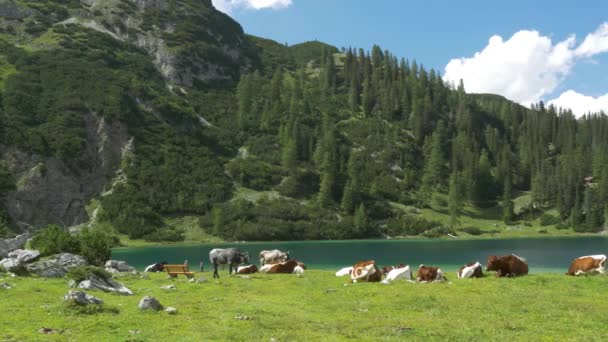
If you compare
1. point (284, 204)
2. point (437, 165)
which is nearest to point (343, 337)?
point (284, 204)

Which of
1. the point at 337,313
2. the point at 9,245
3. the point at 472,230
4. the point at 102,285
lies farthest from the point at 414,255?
the point at 472,230

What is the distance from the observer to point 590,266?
28.2 m

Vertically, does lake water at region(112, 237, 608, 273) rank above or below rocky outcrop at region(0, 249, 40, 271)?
below

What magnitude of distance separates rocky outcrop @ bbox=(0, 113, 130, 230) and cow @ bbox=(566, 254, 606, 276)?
438 feet

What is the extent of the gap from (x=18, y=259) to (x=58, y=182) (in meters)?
128

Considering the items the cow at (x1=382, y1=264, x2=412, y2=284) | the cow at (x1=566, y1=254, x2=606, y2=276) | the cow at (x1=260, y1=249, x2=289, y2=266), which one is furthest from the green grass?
the cow at (x1=260, y1=249, x2=289, y2=266)

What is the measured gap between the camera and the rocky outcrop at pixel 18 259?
2946 cm

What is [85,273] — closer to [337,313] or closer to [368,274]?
[337,313]

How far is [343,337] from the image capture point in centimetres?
1355

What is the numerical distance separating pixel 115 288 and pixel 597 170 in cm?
19689

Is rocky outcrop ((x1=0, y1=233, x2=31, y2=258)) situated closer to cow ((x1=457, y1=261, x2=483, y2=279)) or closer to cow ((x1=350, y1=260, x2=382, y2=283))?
cow ((x1=350, y1=260, x2=382, y2=283))

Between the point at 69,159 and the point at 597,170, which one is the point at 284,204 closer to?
the point at 69,159

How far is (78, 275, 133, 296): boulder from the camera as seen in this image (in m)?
22.1

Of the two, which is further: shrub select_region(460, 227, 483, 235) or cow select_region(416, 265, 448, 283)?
shrub select_region(460, 227, 483, 235)
